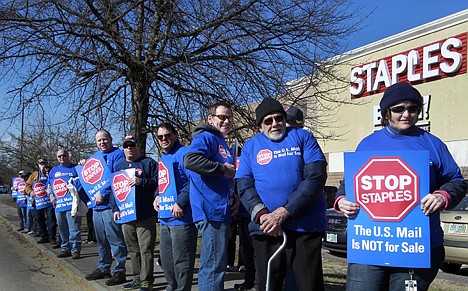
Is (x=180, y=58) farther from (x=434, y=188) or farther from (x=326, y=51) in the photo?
(x=434, y=188)

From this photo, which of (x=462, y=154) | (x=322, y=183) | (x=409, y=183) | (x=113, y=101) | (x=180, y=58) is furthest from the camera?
(x=462, y=154)

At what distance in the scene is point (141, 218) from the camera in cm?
649

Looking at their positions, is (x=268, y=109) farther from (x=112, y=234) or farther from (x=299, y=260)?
(x=112, y=234)

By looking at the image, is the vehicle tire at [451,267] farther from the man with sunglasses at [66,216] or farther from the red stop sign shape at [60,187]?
the red stop sign shape at [60,187]

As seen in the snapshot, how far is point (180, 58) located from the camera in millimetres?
8969

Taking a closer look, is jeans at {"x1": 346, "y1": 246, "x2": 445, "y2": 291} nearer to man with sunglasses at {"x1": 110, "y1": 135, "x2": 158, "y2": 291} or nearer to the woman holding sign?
the woman holding sign

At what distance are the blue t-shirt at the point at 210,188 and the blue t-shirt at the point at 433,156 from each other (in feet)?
5.93

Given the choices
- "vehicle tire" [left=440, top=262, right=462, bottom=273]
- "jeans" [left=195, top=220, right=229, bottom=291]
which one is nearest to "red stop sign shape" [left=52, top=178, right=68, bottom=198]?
"jeans" [left=195, top=220, right=229, bottom=291]

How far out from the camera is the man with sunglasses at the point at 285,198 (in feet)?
13.1

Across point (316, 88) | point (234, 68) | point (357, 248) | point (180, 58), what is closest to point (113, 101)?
point (180, 58)

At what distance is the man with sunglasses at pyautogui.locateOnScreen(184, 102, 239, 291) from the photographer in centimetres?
481

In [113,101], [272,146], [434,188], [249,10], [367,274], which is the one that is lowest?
[367,274]

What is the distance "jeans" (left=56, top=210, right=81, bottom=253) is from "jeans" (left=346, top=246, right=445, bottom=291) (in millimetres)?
7117

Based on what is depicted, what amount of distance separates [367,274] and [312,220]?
77 cm
